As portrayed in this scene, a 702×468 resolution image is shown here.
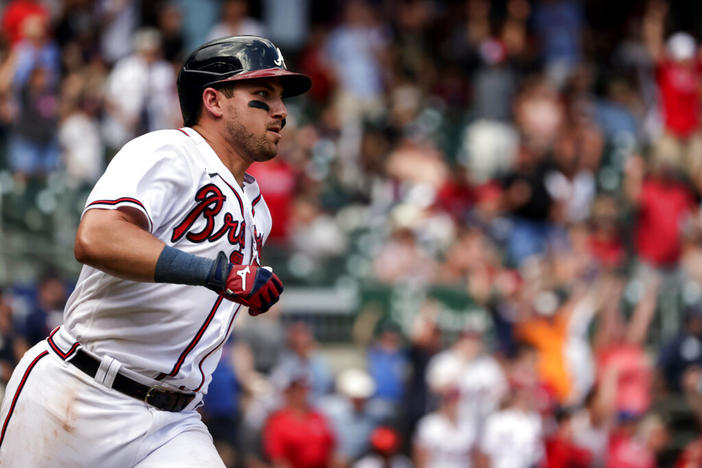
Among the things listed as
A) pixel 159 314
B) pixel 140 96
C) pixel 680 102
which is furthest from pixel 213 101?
pixel 680 102

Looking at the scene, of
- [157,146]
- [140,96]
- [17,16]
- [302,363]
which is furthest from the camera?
[17,16]

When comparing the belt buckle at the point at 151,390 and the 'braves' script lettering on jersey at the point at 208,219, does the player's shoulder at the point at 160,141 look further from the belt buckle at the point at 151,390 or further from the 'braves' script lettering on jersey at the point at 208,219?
the belt buckle at the point at 151,390

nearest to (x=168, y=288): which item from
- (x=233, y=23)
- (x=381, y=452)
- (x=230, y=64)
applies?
(x=230, y=64)

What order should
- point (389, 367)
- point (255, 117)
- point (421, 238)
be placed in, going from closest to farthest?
point (255, 117)
point (389, 367)
point (421, 238)

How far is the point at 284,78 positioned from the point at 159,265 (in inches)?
36.0

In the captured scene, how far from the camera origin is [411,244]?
1060 centimetres

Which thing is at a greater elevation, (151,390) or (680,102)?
(151,390)

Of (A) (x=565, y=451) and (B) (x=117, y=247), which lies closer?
(B) (x=117, y=247)

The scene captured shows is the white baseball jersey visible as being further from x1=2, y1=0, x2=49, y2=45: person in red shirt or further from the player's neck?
x1=2, y1=0, x2=49, y2=45: person in red shirt

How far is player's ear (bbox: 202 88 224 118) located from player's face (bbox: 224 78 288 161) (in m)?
0.02

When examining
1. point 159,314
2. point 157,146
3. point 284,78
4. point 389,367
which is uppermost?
point 284,78

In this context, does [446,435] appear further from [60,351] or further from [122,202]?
[122,202]

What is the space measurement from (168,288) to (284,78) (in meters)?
0.80

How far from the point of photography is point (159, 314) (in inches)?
139
